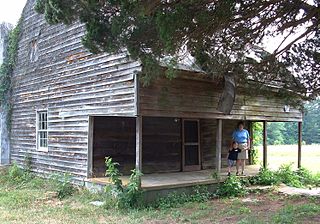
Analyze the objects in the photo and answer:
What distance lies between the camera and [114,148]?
12.4m

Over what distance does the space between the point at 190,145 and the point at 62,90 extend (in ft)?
15.9

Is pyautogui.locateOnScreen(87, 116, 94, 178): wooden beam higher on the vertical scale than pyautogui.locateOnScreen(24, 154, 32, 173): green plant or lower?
higher

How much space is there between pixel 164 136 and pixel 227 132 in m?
3.52

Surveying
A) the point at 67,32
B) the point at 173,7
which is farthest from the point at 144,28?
the point at 67,32

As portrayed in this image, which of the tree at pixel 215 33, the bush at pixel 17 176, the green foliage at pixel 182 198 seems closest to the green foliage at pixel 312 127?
the bush at pixel 17 176

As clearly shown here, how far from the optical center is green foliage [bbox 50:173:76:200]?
10.9 m

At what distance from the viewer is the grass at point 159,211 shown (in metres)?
7.96

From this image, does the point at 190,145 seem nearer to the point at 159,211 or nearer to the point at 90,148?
the point at 90,148

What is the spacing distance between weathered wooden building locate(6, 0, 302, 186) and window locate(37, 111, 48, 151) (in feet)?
0.12

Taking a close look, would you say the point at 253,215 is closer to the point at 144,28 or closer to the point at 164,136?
the point at 144,28

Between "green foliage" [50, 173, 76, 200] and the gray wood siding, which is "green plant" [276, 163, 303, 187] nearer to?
the gray wood siding

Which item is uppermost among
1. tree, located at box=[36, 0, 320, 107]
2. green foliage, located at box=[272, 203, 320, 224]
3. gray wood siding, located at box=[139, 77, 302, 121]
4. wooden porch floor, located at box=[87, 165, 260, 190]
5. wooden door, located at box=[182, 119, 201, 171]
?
tree, located at box=[36, 0, 320, 107]

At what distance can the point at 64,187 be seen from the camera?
11.0m

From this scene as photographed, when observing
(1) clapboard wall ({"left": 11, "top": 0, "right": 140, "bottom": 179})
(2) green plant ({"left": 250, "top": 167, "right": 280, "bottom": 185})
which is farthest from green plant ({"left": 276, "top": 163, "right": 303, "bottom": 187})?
(1) clapboard wall ({"left": 11, "top": 0, "right": 140, "bottom": 179})
